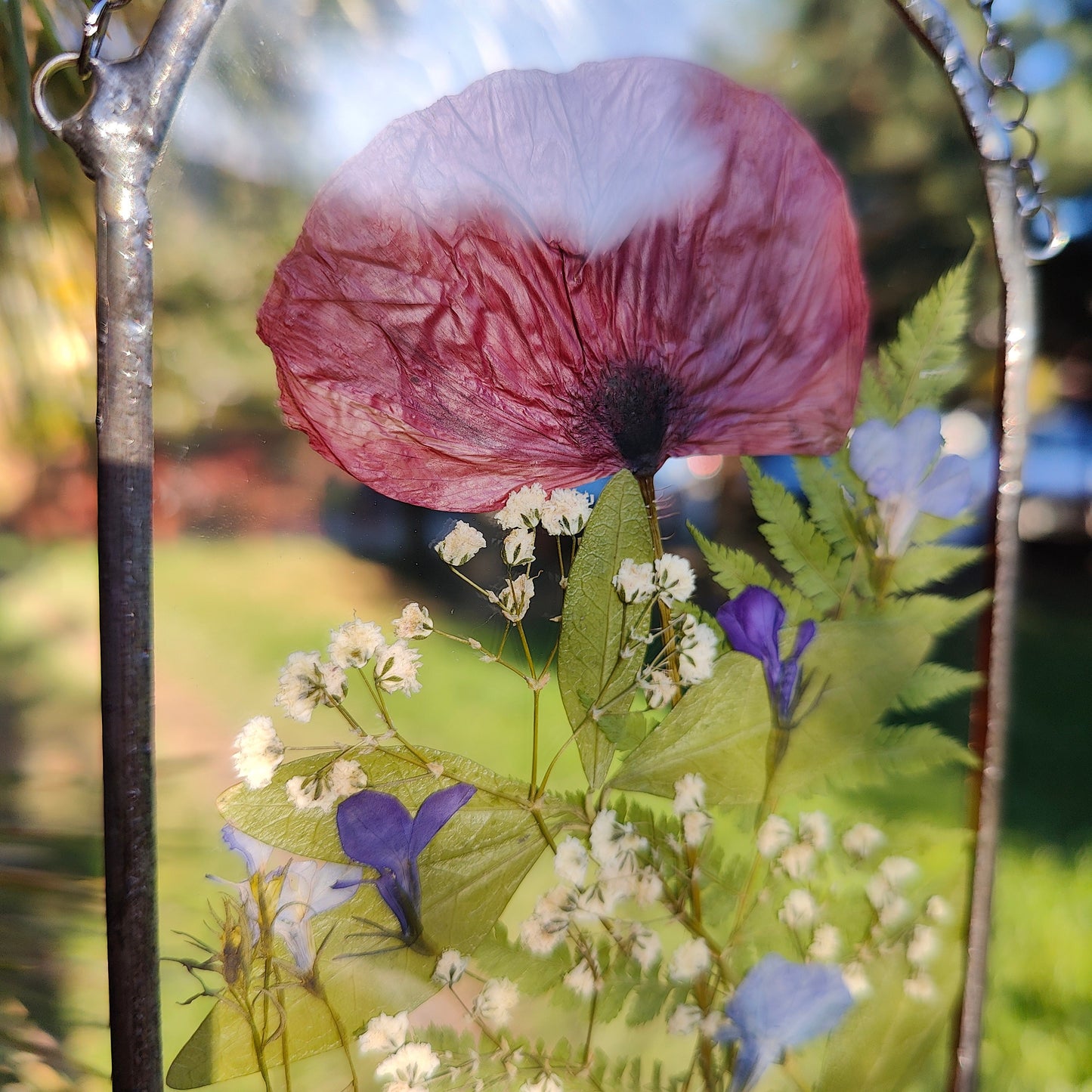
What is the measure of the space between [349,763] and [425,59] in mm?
374

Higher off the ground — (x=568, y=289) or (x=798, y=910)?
(x=568, y=289)

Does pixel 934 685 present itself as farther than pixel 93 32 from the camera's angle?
Yes

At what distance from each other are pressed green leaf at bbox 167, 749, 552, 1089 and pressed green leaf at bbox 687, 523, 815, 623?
0.18 meters

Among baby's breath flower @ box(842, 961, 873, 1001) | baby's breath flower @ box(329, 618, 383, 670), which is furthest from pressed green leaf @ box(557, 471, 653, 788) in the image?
baby's breath flower @ box(842, 961, 873, 1001)

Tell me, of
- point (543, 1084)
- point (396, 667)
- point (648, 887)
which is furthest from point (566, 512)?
point (543, 1084)

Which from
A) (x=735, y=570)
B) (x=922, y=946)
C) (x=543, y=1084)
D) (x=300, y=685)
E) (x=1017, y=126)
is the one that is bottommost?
(x=543, y=1084)

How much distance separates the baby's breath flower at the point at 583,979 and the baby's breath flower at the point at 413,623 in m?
0.22

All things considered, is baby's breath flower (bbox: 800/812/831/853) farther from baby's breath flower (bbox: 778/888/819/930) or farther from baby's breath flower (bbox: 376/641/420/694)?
baby's breath flower (bbox: 376/641/420/694)

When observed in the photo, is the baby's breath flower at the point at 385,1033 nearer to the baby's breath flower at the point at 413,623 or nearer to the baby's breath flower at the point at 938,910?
the baby's breath flower at the point at 413,623

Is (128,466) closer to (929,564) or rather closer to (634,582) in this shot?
(634,582)

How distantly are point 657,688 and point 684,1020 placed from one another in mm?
214

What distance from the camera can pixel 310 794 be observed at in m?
0.44

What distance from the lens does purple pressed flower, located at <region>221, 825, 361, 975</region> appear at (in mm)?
439

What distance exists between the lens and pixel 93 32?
1.26 ft
